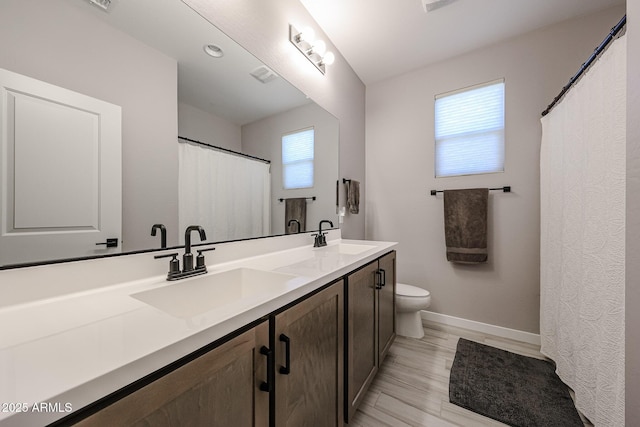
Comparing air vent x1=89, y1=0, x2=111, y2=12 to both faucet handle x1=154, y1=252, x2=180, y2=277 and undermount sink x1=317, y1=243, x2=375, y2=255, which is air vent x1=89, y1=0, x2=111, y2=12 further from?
undermount sink x1=317, y1=243, x2=375, y2=255

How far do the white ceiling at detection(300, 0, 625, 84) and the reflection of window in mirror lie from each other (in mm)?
929

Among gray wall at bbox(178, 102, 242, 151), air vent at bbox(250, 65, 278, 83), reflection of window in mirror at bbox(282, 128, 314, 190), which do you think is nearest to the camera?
gray wall at bbox(178, 102, 242, 151)

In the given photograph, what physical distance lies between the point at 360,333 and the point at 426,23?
2.32 metres

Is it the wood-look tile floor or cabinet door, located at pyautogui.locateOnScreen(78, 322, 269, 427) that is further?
the wood-look tile floor

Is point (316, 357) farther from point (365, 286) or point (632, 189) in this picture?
point (632, 189)

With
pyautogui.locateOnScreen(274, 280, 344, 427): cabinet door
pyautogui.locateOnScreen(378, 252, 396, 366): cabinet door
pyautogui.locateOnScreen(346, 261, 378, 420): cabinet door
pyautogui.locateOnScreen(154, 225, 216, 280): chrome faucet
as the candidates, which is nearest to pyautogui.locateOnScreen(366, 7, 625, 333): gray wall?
pyautogui.locateOnScreen(378, 252, 396, 366): cabinet door

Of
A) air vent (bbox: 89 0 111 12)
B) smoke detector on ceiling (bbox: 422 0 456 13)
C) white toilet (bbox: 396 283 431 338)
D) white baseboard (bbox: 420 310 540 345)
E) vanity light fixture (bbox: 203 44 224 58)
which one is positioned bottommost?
white baseboard (bbox: 420 310 540 345)

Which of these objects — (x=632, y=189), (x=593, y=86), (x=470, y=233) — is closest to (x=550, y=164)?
(x=593, y=86)

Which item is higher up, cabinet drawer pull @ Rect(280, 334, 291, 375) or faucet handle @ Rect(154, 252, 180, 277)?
faucet handle @ Rect(154, 252, 180, 277)

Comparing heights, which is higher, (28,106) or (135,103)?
(135,103)

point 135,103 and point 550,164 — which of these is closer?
point 135,103

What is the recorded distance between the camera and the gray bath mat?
50.6 inches

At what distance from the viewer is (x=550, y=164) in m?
1.71

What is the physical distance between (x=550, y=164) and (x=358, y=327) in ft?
5.84
